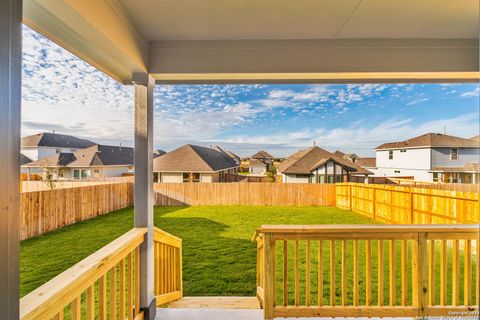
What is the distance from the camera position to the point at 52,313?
1107 mm

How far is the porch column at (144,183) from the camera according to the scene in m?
2.12

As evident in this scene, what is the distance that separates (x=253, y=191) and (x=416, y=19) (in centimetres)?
869

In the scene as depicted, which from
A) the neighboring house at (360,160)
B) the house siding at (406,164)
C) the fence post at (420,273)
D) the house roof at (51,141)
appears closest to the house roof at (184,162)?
the neighboring house at (360,160)

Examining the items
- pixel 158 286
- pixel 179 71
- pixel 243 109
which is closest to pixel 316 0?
pixel 179 71

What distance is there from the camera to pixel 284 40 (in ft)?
6.98

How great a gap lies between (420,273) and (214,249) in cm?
372

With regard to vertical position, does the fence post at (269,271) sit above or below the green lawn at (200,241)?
above

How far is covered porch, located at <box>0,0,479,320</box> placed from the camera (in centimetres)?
168

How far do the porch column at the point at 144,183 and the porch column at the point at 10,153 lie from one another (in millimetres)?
1349

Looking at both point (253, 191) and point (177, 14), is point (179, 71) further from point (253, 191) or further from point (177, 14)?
point (253, 191)

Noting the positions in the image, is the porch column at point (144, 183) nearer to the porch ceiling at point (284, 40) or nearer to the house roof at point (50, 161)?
the porch ceiling at point (284, 40)

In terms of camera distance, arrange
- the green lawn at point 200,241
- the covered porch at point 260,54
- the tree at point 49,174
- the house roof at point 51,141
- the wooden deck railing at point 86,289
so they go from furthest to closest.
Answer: the tree at point 49,174 < the green lawn at point 200,241 < the covered porch at point 260,54 < the house roof at point 51,141 < the wooden deck railing at point 86,289

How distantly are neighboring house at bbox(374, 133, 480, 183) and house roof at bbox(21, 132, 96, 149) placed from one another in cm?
1342

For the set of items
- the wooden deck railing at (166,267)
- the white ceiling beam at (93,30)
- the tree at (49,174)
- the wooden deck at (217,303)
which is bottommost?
the wooden deck at (217,303)
